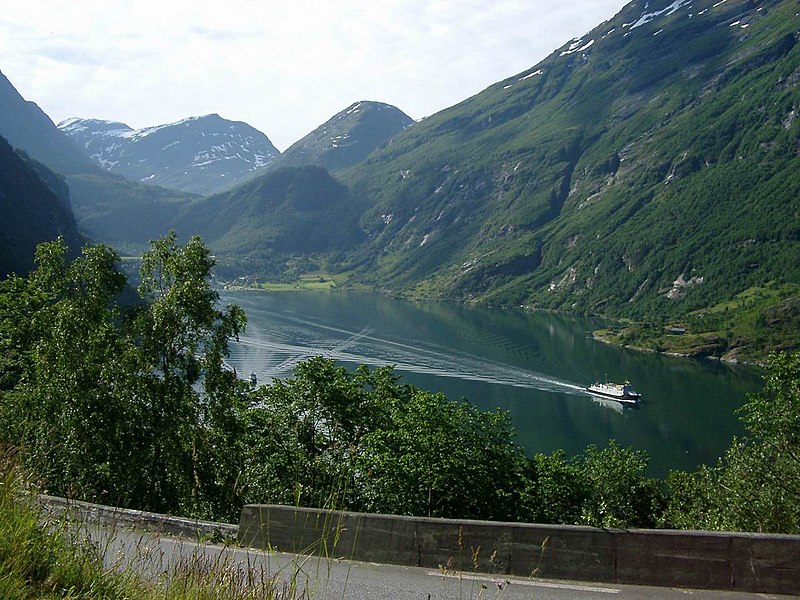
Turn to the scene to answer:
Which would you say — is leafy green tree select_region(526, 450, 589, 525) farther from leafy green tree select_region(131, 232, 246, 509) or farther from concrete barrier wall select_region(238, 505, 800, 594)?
concrete barrier wall select_region(238, 505, 800, 594)

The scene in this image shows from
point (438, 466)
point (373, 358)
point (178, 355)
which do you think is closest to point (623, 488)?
point (438, 466)

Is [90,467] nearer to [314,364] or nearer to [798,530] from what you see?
[314,364]

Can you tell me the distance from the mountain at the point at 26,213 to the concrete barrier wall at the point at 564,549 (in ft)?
317

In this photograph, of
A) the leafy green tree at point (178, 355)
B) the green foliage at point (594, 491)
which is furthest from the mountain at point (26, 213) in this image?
the green foliage at point (594, 491)

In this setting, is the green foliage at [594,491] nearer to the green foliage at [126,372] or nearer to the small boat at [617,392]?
the green foliage at [126,372]

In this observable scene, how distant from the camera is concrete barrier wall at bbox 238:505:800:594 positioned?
7.48 metres

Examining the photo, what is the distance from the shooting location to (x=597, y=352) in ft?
424

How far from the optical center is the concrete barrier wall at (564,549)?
748cm

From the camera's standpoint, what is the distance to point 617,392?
88.2 m

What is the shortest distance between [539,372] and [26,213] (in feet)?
315

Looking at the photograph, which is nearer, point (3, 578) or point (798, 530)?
point (3, 578)

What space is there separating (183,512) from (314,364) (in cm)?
703

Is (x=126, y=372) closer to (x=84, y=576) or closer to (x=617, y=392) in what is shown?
(x=84, y=576)

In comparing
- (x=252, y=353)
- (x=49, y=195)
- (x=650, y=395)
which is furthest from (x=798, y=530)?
(x=49, y=195)
